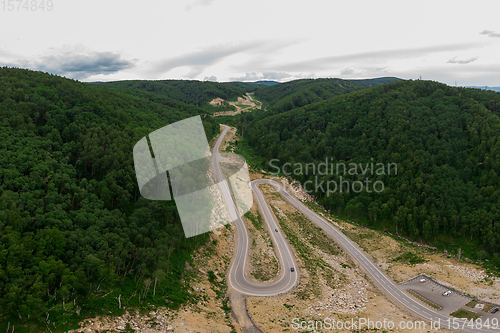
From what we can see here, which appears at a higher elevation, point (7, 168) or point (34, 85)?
point (34, 85)

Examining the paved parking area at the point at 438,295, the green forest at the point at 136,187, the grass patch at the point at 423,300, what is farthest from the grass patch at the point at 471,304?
the green forest at the point at 136,187

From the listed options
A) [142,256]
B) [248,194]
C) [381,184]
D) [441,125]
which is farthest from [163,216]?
[441,125]

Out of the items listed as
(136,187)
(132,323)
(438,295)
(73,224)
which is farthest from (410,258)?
(73,224)

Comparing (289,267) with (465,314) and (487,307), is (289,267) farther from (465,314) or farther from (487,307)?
(487,307)

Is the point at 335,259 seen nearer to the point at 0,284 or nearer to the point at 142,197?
the point at 142,197

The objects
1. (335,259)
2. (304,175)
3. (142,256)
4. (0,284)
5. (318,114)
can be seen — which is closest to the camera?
(0,284)

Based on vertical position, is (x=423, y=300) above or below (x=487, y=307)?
above
